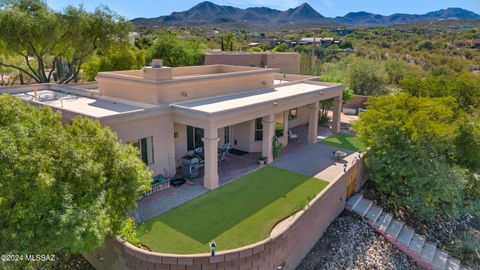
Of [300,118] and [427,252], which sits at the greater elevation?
[300,118]

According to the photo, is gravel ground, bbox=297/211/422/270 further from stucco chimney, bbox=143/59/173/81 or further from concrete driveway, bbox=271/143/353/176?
stucco chimney, bbox=143/59/173/81

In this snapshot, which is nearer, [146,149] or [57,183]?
[57,183]

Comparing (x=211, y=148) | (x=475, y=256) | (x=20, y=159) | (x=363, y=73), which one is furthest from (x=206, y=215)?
(x=363, y=73)

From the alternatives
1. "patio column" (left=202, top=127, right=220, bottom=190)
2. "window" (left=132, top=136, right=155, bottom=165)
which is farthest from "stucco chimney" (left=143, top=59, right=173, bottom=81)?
"patio column" (left=202, top=127, right=220, bottom=190)

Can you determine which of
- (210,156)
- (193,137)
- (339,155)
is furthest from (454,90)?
(210,156)

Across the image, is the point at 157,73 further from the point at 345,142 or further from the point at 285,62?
the point at 285,62

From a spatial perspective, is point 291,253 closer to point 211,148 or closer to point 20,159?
point 211,148
